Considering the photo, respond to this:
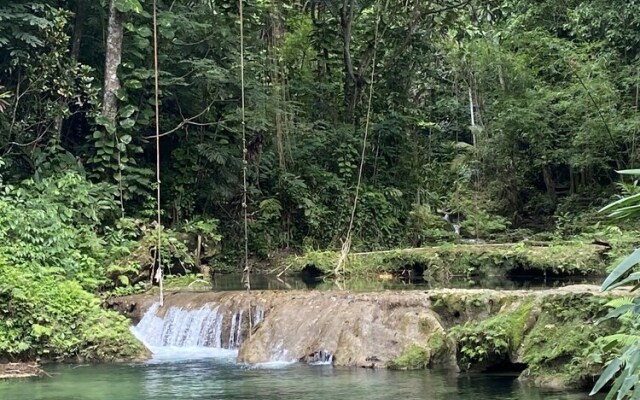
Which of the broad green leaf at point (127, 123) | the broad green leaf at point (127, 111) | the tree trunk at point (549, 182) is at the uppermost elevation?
the broad green leaf at point (127, 111)

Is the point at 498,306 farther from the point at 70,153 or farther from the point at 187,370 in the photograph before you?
the point at 70,153

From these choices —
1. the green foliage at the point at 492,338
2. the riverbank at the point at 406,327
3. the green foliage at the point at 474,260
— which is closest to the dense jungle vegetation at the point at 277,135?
the green foliage at the point at 474,260

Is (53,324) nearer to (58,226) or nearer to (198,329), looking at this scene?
(198,329)

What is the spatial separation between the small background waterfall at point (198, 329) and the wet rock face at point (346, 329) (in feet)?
1.84

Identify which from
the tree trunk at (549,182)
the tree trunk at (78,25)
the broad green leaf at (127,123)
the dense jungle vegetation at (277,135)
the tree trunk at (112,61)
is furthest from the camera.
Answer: the tree trunk at (549,182)

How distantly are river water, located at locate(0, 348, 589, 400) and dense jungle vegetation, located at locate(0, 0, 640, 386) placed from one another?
3.95 ft

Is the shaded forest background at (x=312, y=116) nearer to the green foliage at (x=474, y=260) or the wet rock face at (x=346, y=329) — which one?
the green foliage at (x=474, y=260)

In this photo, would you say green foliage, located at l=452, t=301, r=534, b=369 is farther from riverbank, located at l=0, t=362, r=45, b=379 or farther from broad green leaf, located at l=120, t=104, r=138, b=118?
broad green leaf, located at l=120, t=104, r=138, b=118

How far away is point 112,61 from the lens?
13.8m

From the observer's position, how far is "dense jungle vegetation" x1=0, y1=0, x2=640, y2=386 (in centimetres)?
1189

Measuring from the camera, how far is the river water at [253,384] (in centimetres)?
679

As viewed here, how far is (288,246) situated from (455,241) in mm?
4612

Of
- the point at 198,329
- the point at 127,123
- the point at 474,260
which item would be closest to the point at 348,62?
the point at 474,260

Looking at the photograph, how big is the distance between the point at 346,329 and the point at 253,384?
184cm
